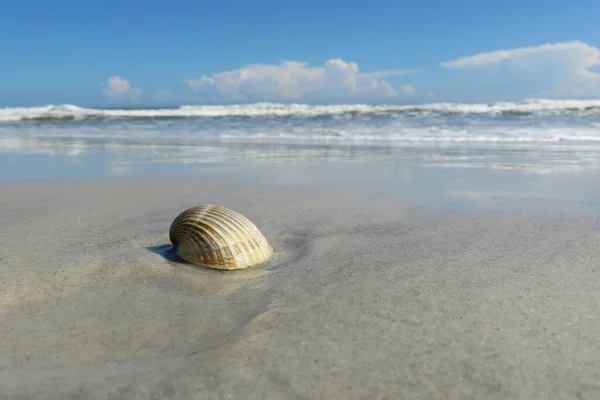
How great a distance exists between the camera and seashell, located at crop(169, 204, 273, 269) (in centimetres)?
298

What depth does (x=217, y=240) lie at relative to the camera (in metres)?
2.99

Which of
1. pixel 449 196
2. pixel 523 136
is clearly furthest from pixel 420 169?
pixel 523 136

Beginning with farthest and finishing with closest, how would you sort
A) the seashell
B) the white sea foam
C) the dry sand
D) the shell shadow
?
the white sea foam → the shell shadow → the seashell → the dry sand

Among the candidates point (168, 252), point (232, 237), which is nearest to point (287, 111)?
point (168, 252)

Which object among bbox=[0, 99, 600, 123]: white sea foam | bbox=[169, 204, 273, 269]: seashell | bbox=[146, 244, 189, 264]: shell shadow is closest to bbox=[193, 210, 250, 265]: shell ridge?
bbox=[169, 204, 273, 269]: seashell

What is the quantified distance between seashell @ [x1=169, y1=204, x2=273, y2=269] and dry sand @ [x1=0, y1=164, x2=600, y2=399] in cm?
10

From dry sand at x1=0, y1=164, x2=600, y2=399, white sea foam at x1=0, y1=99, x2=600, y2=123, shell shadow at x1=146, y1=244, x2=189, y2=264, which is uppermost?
white sea foam at x1=0, y1=99, x2=600, y2=123

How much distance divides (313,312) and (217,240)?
2.68 feet

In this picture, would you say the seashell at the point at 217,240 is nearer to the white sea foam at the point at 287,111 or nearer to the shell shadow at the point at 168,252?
the shell shadow at the point at 168,252

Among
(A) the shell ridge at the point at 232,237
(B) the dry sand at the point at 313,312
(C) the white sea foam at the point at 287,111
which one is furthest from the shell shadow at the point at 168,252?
(C) the white sea foam at the point at 287,111

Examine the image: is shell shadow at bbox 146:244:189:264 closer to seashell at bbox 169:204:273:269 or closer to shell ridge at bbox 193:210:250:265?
seashell at bbox 169:204:273:269

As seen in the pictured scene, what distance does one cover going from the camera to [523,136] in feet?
41.4

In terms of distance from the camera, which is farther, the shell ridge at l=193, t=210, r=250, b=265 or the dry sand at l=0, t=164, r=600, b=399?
the shell ridge at l=193, t=210, r=250, b=265

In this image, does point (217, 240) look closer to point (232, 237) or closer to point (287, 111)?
point (232, 237)
